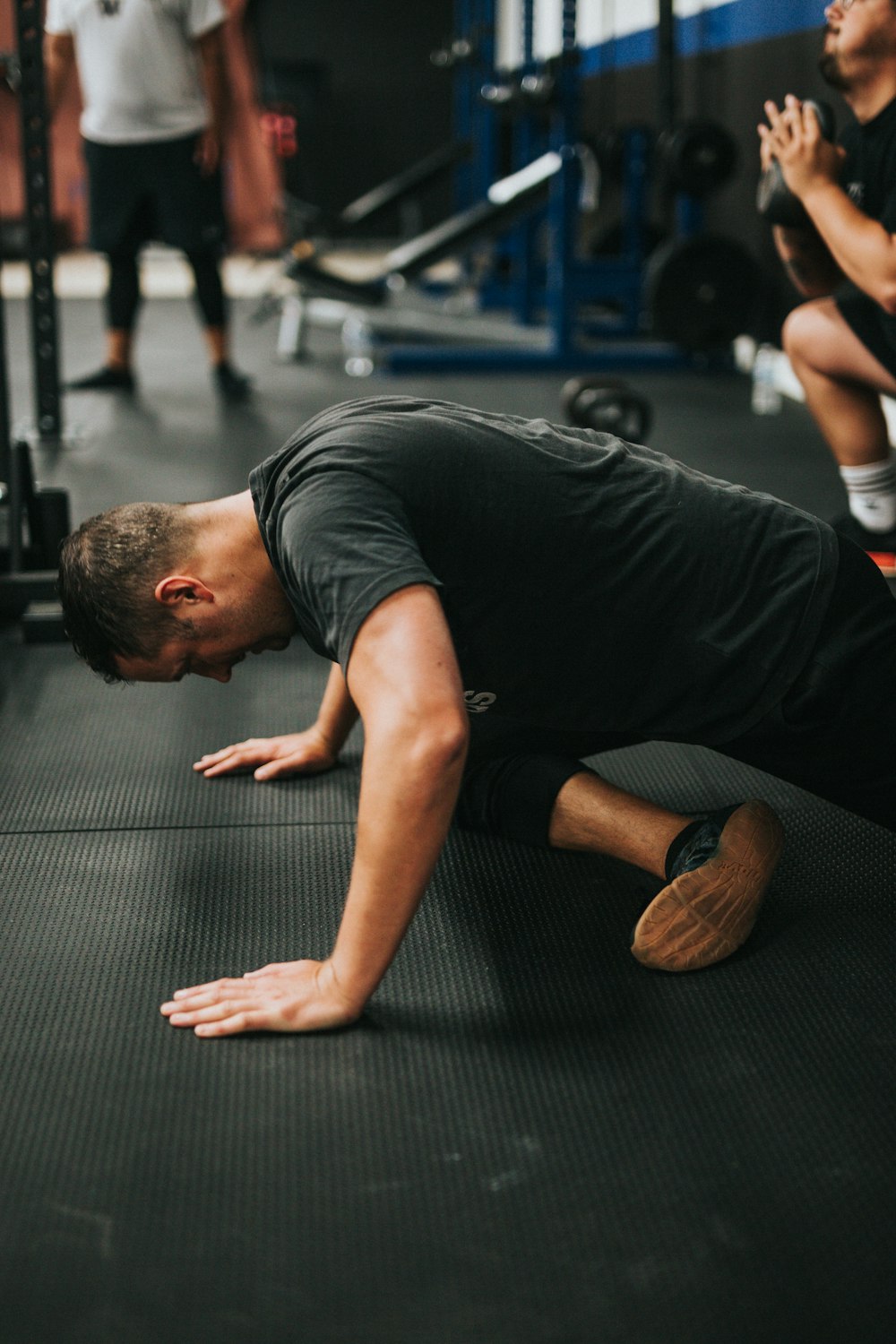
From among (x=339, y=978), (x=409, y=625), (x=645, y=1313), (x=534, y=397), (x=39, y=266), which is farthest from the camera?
(x=534, y=397)

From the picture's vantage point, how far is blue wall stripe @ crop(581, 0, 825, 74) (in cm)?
445

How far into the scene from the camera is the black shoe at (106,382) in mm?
4777

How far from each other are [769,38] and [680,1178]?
15.4 feet

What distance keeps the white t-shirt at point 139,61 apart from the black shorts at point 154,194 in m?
0.04

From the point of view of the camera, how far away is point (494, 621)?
1292 mm

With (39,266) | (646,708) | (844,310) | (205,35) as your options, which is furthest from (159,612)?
(205,35)

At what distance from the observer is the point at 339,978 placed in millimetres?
1218

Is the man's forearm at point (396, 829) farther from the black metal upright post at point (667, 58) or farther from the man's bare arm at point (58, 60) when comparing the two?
the black metal upright post at point (667, 58)

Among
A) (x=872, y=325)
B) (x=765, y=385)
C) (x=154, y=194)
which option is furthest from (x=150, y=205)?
(x=872, y=325)

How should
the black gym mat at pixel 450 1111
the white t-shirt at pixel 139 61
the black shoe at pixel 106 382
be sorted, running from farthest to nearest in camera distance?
the black shoe at pixel 106 382 < the white t-shirt at pixel 139 61 < the black gym mat at pixel 450 1111

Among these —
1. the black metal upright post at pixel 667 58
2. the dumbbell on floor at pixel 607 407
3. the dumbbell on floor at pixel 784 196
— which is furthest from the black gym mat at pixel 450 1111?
the black metal upright post at pixel 667 58

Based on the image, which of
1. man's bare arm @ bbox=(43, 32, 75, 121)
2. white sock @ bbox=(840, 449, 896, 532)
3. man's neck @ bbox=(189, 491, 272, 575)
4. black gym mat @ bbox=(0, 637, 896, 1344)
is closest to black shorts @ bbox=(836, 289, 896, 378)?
white sock @ bbox=(840, 449, 896, 532)

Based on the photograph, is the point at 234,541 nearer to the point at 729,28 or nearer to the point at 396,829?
the point at 396,829

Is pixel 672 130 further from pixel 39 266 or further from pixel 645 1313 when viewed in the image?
pixel 645 1313
